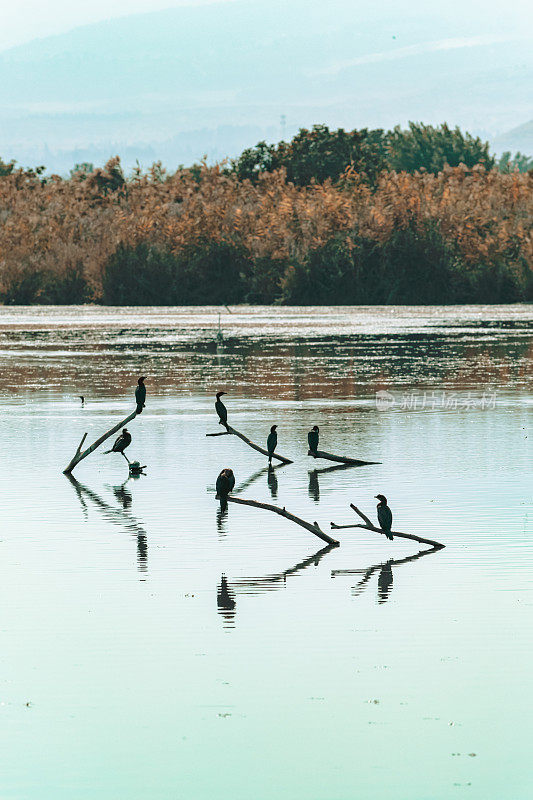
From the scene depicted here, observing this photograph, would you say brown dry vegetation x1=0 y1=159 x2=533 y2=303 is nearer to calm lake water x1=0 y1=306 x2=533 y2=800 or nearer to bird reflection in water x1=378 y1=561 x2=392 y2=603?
calm lake water x1=0 y1=306 x2=533 y2=800

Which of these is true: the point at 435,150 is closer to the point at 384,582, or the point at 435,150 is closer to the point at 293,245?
the point at 293,245

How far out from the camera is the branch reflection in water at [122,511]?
12622 millimetres

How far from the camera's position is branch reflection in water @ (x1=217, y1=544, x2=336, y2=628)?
1055cm

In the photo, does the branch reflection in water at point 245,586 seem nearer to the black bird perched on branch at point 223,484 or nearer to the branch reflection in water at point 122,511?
the branch reflection in water at point 122,511

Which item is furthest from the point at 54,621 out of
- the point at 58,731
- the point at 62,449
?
the point at 62,449

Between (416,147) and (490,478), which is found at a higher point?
(416,147)

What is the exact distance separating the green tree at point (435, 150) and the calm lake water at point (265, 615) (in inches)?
3954

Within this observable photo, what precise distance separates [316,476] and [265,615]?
692cm

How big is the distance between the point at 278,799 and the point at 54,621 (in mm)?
3393

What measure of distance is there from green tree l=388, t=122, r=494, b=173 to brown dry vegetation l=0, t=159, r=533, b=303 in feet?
184

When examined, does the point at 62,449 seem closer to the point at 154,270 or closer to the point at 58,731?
the point at 58,731

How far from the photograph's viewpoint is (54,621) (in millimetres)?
10227

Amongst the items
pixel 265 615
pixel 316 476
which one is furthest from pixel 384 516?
pixel 316 476

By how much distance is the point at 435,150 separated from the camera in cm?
12262
